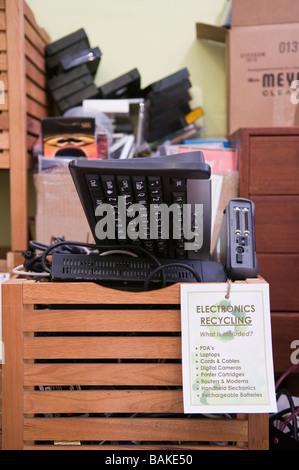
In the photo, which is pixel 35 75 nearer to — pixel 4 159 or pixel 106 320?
pixel 4 159

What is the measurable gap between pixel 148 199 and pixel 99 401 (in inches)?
11.4

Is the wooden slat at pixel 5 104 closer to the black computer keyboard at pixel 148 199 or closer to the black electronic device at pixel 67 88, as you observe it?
the black electronic device at pixel 67 88

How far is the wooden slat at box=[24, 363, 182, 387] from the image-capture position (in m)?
0.59

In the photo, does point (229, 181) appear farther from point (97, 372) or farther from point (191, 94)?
point (97, 372)

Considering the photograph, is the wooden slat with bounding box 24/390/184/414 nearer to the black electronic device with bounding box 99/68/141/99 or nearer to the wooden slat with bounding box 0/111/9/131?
the wooden slat with bounding box 0/111/9/131

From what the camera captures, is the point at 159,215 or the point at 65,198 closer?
the point at 159,215

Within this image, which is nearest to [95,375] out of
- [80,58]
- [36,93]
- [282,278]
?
[282,278]

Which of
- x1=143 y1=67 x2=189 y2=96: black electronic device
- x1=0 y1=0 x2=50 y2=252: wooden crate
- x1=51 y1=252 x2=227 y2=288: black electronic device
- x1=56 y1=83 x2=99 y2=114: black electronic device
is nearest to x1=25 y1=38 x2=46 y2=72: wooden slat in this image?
x1=0 y1=0 x2=50 y2=252: wooden crate

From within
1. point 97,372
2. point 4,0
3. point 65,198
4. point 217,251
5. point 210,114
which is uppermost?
point 4,0

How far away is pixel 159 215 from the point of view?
2.10ft

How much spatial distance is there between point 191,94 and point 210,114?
0.11 metres

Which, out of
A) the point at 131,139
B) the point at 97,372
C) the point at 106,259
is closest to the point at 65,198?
the point at 131,139

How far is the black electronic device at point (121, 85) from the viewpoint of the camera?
1.54m

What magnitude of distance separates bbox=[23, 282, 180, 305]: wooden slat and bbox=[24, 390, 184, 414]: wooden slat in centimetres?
13
